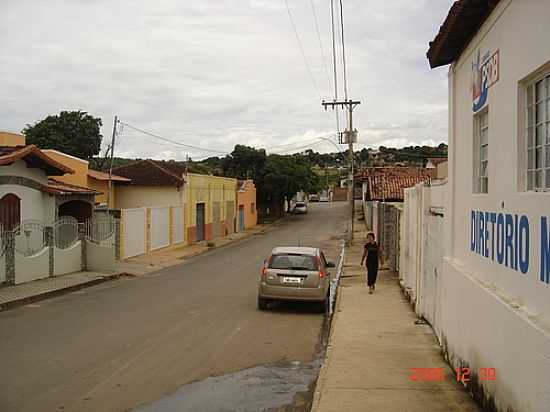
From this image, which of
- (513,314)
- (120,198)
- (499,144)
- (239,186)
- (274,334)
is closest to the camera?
(513,314)

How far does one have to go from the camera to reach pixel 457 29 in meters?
7.98

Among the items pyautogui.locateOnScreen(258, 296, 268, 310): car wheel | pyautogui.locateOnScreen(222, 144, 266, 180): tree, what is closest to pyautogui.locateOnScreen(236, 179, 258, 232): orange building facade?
pyautogui.locateOnScreen(222, 144, 266, 180): tree

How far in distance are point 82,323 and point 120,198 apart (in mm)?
27520

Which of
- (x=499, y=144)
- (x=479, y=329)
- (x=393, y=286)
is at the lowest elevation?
(x=393, y=286)

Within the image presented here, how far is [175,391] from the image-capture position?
8031 millimetres

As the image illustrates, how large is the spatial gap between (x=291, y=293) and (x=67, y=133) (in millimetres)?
48936

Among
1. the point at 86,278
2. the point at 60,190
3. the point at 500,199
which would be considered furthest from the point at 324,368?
the point at 60,190

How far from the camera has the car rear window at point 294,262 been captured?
1509 centimetres

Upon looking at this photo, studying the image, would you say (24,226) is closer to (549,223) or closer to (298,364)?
(298,364)

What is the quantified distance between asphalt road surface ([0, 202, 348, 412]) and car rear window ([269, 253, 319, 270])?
104 centimetres

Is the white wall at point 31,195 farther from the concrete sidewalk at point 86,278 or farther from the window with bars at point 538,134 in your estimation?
the window with bars at point 538,134

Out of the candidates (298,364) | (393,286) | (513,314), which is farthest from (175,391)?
(393,286)

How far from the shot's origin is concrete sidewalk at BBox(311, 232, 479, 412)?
7.35 metres
